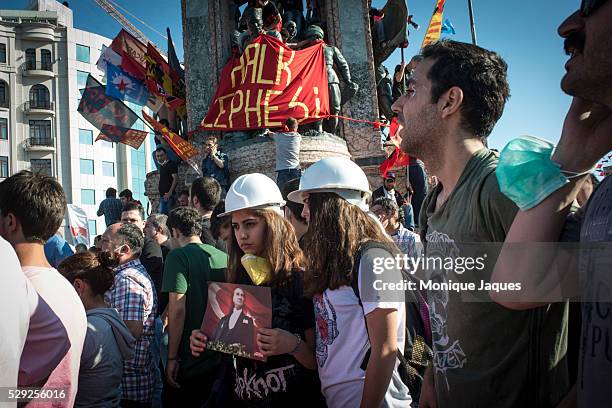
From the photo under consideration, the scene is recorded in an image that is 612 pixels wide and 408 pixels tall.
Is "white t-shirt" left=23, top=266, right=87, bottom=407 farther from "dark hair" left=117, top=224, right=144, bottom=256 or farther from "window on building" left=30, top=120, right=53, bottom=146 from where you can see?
"window on building" left=30, top=120, right=53, bottom=146

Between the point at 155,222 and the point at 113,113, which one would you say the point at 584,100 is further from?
the point at 113,113

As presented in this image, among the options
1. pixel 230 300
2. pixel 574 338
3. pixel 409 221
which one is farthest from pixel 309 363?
pixel 409 221

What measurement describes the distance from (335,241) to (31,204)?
1.48 meters

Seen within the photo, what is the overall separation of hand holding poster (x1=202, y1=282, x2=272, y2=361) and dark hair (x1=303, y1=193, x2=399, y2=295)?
0.84ft

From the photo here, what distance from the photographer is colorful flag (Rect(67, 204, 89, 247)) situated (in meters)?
10.7

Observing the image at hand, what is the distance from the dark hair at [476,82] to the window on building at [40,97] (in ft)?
151

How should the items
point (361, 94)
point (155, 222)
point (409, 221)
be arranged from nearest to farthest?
point (155, 222)
point (409, 221)
point (361, 94)

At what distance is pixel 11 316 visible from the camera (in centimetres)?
130

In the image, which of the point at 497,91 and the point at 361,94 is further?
the point at 361,94

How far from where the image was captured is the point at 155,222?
17.0 ft

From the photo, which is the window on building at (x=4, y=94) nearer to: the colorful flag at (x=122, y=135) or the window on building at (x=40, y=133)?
the window on building at (x=40, y=133)

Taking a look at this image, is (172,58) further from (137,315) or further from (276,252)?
(276,252)

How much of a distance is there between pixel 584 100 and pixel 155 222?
481 cm

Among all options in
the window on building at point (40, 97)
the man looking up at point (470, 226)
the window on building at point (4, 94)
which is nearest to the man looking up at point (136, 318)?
the man looking up at point (470, 226)
